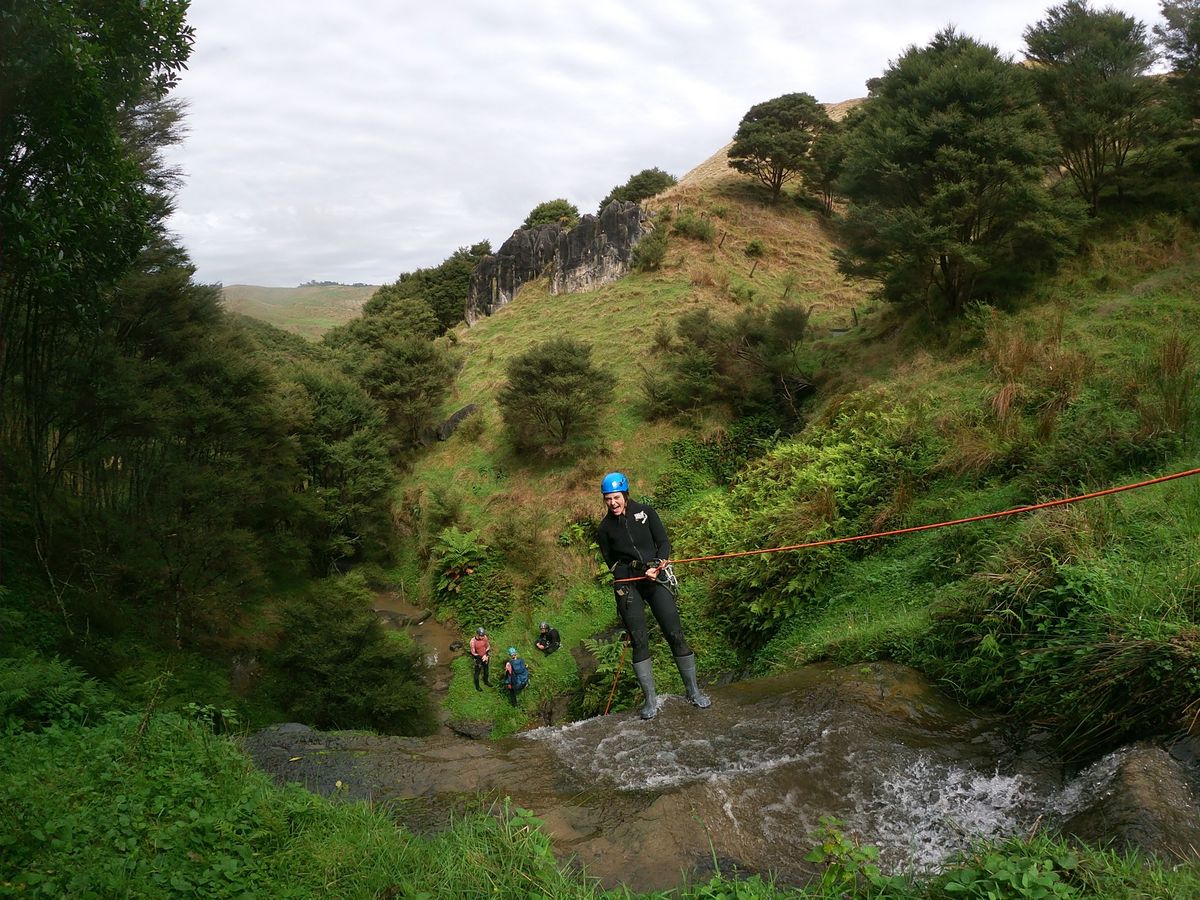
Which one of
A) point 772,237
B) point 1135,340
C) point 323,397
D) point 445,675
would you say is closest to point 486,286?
point 772,237

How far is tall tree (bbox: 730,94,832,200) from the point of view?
1670 inches

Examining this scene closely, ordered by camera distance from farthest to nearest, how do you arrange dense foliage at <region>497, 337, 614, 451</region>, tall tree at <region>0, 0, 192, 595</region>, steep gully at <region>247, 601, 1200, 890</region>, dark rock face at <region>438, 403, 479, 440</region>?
dark rock face at <region>438, 403, 479, 440</region> < dense foliage at <region>497, 337, 614, 451</region> < tall tree at <region>0, 0, 192, 595</region> < steep gully at <region>247, 601, 1200, 890</region>

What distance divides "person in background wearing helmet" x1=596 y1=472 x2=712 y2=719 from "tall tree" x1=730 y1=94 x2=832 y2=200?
42217mm

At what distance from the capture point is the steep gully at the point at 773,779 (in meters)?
3.88

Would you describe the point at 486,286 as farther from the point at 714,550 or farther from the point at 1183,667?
the point at 1183,667

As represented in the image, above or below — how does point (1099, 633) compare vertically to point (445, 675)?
above

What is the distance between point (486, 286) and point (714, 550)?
122 ft

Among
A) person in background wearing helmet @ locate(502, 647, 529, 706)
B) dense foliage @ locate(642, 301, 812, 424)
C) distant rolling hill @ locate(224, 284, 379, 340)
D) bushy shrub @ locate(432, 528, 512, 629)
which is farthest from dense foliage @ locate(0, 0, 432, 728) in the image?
distant rolling hill @ locate(224, 284, 379, 340)

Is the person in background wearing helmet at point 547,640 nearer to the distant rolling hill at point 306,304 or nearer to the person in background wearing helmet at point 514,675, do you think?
the person in background wearing helmet at point 514,675

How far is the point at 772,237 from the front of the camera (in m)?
39.9

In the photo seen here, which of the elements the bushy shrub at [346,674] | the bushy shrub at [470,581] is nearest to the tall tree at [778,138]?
the bushy shrub at [470,581]

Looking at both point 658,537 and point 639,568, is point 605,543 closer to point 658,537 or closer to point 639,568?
point 639,568

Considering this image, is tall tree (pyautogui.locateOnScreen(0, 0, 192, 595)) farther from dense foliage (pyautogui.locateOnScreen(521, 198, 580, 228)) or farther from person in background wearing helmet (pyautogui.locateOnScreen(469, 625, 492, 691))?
dense foliage (pyautogui.locateOnScreen(521, 198, 580, 228))

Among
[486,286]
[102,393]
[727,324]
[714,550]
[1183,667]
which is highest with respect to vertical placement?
[486,286]
